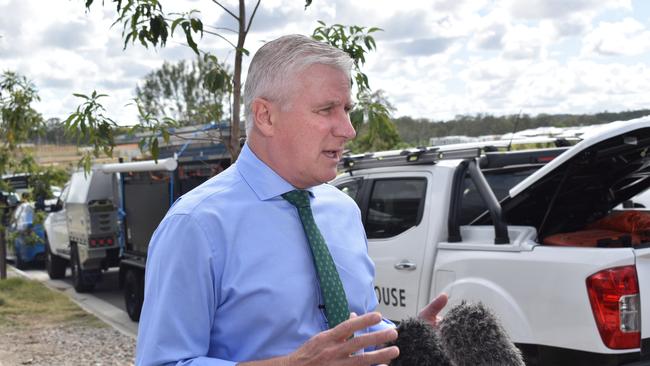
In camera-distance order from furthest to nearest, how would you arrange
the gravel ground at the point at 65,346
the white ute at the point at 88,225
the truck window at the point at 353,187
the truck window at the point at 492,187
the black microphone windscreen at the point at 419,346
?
the white ute at the point at 88,225
the gravel ground at the point at 65,346
the truck window at the point at 353,187
the truck window at the point at 492,187
the black microphone windscreen at the point at 419,346

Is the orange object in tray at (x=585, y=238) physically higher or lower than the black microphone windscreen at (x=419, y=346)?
lower

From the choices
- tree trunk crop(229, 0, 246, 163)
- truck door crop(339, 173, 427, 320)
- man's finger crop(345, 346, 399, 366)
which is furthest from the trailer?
man's finger crop(345, 346, 399, 366)

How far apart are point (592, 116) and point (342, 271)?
13240 millimetres

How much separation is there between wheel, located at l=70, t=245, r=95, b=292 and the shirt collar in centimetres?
1133

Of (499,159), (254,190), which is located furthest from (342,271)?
(499,159)

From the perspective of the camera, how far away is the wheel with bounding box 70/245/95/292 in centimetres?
1257

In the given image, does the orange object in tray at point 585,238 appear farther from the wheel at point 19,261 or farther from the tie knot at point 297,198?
the wheel at point 19,261

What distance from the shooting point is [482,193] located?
4.89 metres

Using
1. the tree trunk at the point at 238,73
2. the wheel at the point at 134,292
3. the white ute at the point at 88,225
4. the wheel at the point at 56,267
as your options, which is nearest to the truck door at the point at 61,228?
the white ute at the point at 88,225

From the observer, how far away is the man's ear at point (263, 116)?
6.08ft

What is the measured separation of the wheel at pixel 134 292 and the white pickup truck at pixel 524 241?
15.5 ft

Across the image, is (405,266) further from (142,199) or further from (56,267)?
(56,267)

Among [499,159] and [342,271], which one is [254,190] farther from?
[499,159]

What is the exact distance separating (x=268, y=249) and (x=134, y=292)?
876cm
